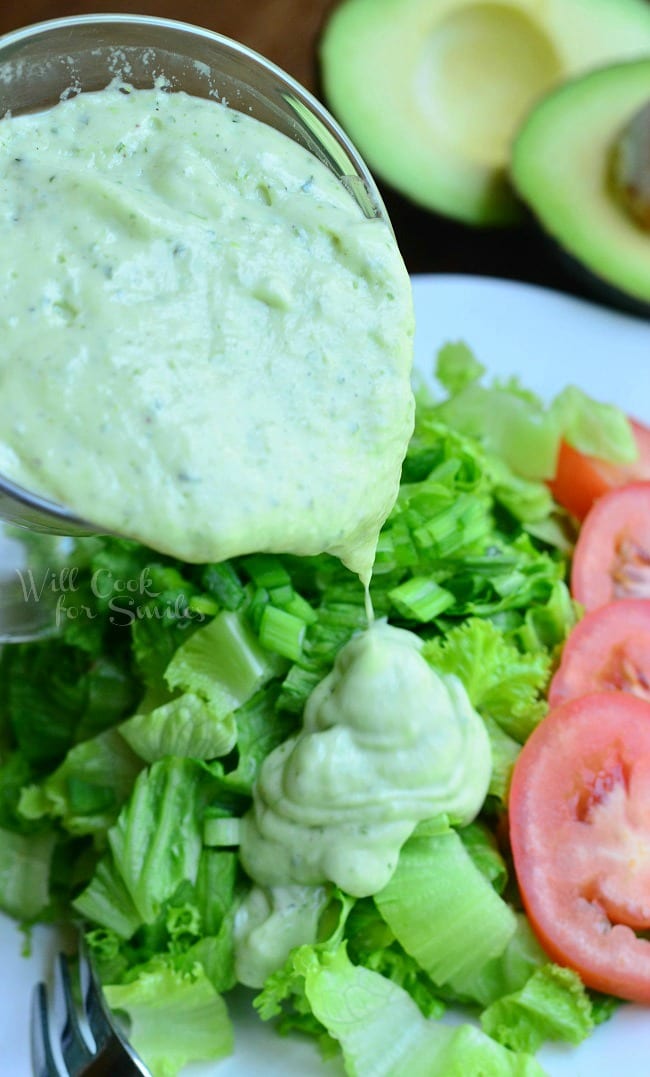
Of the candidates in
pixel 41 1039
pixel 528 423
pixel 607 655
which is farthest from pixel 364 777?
pixel 528 423

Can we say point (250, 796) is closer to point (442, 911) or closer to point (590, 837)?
point (442, 911)

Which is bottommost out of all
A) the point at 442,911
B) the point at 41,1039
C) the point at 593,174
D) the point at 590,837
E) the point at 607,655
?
the point at 41,1039

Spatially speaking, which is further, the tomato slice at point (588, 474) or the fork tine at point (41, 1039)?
the tomato slice at point (588, 474)

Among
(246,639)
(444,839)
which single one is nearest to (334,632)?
(246,639)

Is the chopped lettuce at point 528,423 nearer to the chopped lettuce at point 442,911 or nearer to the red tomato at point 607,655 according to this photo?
the red tomato at point 607,655

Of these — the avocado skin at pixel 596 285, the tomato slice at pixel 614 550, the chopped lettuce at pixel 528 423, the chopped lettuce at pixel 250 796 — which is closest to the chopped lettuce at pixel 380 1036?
the chopped lettuce at pixel 250 796

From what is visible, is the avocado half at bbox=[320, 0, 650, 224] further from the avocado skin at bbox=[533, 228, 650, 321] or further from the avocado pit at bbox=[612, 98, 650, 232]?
the avocado pit at bbox=[612, 98, 650, 232]

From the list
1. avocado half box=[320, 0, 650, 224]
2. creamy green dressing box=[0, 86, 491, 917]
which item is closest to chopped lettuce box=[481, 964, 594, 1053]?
creamy green dressing box=[0, 86, 491, 917]
